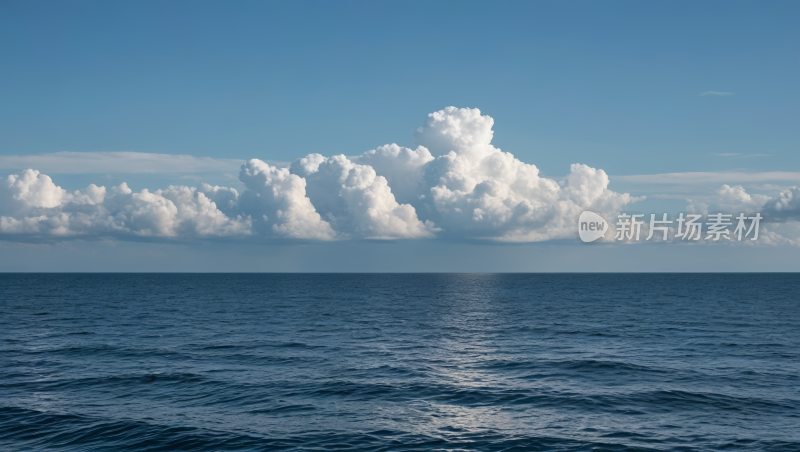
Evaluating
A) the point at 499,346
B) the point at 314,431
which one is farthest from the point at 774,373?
the point at 314,431

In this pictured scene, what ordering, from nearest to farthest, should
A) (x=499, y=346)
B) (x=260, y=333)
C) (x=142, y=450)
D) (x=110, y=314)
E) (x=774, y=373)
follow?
(x=142, y=450), (x=774, y=373), (x=499, y=346), (x=260, y=333), (x=110, y=314)

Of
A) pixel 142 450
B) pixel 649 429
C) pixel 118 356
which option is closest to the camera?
pixel 142 450

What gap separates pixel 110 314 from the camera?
85.2m

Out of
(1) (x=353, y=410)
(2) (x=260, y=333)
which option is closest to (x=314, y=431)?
(1) (x=353, y=410)

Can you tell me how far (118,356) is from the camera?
46.1 m

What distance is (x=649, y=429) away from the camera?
87.1 feet

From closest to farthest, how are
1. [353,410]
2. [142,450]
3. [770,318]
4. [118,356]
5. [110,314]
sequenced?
1. [142,450]
2. [353,410]
3. [118,356]
4. [770,318]
5. [110,314]

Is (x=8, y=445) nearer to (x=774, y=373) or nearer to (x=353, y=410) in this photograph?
(x=353, y=410)

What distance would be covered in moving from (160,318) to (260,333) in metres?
26.2

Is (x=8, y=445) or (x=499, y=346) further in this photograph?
(x=499, y=346)

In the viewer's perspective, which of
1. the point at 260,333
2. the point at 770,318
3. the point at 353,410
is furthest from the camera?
the point at 770,318

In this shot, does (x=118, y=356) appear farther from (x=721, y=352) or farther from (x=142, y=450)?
(x=721, y=352)

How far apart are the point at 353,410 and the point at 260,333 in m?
34.6

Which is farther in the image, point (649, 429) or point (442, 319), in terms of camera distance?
point (442, 319)
